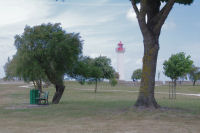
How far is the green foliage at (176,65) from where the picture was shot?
32.6 m

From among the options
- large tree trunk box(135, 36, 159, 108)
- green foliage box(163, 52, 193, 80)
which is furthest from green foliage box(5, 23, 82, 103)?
green foliage box(163, 52, 193, 80)

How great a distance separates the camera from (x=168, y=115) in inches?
553

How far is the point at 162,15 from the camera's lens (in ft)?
52.4

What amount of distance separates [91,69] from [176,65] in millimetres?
A: 10792

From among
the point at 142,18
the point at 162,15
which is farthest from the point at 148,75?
the point at 162,15

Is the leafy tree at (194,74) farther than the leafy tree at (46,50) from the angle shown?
Yes

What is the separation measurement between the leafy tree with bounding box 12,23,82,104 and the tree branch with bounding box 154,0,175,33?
7.26 m

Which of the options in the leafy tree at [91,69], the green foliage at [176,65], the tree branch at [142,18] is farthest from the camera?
the green foliage at [176,65]

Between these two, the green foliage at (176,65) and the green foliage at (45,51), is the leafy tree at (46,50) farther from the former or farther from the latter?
the green foliage at (176,65)

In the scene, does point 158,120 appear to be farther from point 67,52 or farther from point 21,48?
point 21,48

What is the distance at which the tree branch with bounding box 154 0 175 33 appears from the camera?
1581 cm

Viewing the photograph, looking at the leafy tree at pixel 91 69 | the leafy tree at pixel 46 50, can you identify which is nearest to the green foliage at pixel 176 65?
the leafy tree at pixel 91 69

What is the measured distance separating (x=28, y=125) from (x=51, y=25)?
11562 mm

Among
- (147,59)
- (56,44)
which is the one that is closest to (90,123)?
(147,59)
